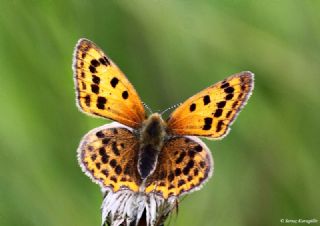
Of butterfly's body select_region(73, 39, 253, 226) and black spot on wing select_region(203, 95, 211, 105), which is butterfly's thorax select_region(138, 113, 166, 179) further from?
black spot on wing select_region(203, 95, 211, 105)

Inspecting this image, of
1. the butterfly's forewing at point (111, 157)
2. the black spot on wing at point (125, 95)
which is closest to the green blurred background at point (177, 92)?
the butterfly's forewing at point (111, 157)

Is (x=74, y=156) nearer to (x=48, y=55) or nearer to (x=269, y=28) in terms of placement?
(x=48, y=55)

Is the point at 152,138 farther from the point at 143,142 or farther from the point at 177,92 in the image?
the point at 177,92

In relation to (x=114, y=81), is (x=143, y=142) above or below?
below

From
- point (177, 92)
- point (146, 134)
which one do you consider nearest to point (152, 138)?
point (146, 134)

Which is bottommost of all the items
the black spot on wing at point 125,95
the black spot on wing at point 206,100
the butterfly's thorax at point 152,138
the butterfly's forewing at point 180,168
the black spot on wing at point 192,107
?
the butterfly's forewing at point 180,168

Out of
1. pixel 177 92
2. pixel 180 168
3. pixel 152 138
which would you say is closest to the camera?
pixel 180 168

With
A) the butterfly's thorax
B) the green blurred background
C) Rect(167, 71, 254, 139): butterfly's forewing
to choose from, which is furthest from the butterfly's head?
the green blurred background

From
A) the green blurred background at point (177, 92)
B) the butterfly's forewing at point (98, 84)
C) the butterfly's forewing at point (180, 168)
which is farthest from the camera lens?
the green blurred background at point (177, 92)

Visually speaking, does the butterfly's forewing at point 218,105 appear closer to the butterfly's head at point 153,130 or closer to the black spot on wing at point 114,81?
the butterfly's head at point 153,130
